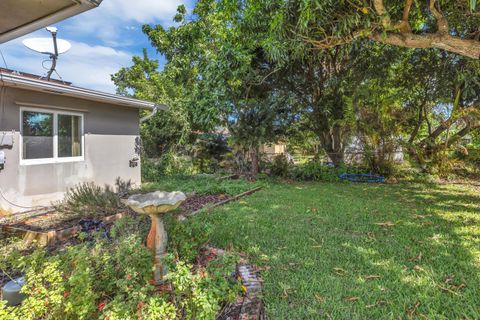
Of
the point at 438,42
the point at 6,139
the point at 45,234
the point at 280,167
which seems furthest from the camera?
the point at 280,167

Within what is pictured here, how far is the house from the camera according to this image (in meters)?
5.04

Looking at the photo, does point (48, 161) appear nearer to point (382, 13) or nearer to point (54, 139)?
point (54, 139)

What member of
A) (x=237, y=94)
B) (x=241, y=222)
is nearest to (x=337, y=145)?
(x=237, y=94)

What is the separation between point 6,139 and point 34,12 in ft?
13.8

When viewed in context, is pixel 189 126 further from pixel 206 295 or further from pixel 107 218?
pixel 206 295

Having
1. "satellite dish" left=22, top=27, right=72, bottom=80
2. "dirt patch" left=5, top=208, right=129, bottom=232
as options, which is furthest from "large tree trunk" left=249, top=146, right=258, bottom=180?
"satellite dish" left=22, top=27, right=72, bottom=80

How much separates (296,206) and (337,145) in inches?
223

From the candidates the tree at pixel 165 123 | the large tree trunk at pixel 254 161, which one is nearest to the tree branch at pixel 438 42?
the large tree trunk at pixel 254 161

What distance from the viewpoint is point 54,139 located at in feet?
19.3

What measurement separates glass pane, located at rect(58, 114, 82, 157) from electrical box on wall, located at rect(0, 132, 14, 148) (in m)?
0.99

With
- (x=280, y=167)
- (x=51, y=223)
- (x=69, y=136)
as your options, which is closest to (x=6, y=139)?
(x=69, y=136)

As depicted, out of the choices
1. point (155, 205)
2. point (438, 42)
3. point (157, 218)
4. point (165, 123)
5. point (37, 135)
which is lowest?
point (157, 218)

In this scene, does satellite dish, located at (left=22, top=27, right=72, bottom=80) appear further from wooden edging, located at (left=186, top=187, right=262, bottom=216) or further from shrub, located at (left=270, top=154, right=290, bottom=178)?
shrub, located at (left=270, top=154, right=290, bottom=178)

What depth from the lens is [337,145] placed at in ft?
33.2
